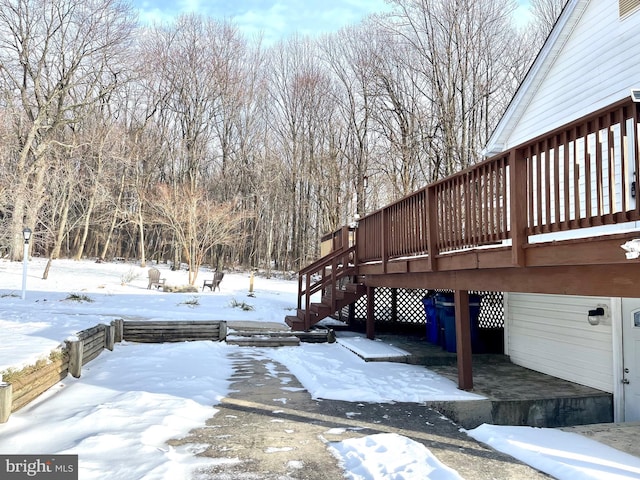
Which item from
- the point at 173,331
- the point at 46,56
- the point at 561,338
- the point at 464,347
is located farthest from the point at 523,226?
the point at 46,56

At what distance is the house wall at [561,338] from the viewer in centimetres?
570

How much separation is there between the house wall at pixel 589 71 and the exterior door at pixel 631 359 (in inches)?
111

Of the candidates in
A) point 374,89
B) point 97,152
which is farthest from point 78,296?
point 374,89

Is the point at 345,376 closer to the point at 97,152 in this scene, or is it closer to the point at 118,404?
the point at 118,404

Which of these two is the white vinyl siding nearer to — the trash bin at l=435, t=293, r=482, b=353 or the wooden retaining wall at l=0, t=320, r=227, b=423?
the trash bin at l=435, t=293, r=482, b=353

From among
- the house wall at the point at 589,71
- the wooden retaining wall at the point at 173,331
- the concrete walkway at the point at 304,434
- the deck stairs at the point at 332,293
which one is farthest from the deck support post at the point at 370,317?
the house wall at the point at 589,71

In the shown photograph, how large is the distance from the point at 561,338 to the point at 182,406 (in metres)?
5.46

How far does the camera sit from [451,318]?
7617mm

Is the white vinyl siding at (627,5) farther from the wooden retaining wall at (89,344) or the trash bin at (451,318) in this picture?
the wooden retaining wall at (89,344)

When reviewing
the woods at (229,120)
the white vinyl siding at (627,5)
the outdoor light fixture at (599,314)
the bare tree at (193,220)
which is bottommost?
the outdoor light fixture at (599,314)

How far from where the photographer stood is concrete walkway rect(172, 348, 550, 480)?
312cm

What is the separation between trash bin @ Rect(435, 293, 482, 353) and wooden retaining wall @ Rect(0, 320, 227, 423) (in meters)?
4.16

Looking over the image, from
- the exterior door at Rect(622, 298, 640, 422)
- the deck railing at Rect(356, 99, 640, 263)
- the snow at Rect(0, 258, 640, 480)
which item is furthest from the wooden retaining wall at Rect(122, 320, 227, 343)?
the exterior door at Rect(622, 298, 640, 422)

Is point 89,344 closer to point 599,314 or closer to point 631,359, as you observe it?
point 599,314
